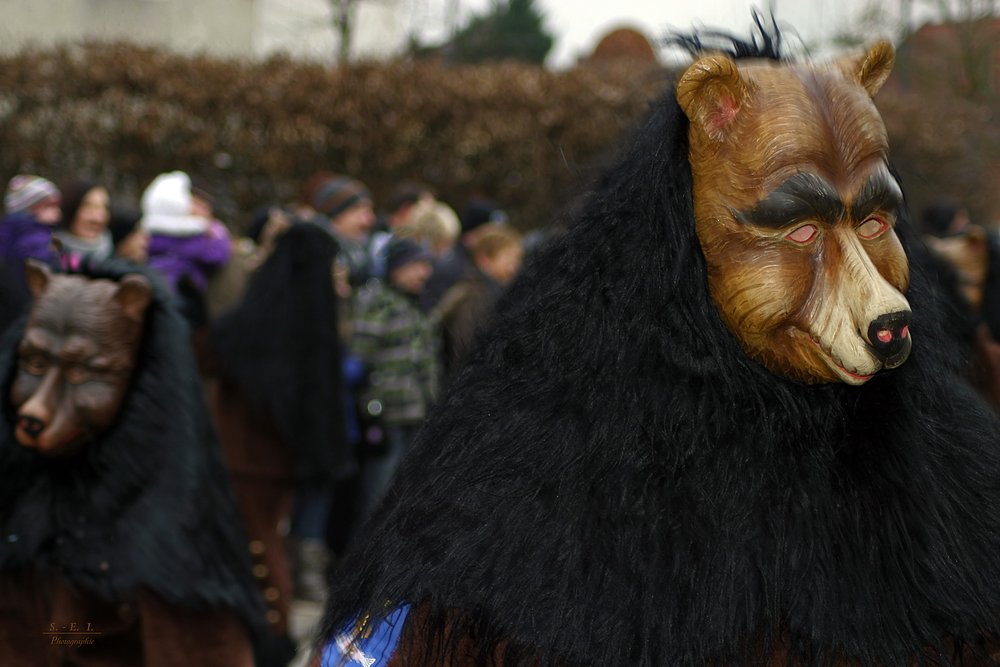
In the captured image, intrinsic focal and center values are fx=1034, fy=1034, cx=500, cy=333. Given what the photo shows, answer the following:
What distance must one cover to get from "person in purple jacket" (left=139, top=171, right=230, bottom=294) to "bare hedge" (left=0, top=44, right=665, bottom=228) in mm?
3646

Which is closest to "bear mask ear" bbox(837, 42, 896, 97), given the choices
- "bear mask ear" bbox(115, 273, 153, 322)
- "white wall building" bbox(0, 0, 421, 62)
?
"bear mask ear" bbox(115, 273, 153, 322)

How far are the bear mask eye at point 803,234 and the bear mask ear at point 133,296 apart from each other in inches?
70.0

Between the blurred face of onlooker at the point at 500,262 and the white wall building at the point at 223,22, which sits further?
the white wall building at the point at 223,22

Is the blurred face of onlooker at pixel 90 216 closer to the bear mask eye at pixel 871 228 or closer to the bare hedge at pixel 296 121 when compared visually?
the bare hedge at pixel 296 121

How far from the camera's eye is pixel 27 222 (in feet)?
18.1

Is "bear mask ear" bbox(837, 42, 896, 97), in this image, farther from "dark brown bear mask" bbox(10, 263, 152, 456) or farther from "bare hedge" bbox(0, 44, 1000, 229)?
"bare hedge" bbox(0, 44, 1000, 229)

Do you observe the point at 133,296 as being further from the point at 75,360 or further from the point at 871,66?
the point at 871,66

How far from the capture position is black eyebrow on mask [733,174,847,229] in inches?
61.7

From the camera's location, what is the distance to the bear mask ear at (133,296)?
2.71 meters

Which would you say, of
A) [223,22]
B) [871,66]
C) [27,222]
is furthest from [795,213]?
[223,22]

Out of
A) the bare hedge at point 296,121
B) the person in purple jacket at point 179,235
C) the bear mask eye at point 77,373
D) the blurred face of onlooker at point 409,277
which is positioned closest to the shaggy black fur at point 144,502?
the bear mask eye at point 77,373

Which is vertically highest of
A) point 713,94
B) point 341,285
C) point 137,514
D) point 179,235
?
point 713,94

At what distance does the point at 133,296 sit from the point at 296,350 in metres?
1.82

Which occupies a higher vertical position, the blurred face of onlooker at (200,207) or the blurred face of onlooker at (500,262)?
the blurred face of onlooker at (200,207)
